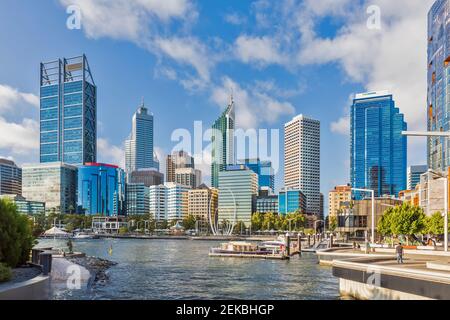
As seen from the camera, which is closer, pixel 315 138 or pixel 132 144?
pixel 315 138

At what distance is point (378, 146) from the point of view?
193 m

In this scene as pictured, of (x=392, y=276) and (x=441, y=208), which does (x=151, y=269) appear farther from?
(x=441, y=208)

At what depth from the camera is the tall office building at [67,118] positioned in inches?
5699

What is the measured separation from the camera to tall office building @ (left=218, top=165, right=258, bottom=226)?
159 m

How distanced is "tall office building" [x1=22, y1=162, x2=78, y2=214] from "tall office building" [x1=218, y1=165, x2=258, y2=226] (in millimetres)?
→ 62424

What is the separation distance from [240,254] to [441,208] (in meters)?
30.5

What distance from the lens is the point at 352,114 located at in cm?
19575

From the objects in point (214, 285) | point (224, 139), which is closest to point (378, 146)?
point (214, 285)

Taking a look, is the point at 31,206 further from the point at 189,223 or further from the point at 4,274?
the point at 4,274

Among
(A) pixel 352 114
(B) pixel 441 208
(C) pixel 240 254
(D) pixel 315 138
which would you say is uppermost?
(A) pixel 352 114

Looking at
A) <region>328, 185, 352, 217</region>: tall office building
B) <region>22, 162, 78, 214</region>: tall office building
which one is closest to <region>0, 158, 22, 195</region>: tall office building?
<region>22, 162, 78, 214</region>: tall office building

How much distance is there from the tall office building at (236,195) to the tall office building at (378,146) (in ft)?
152

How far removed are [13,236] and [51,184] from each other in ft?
601

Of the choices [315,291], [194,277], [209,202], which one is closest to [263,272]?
[194,277]
